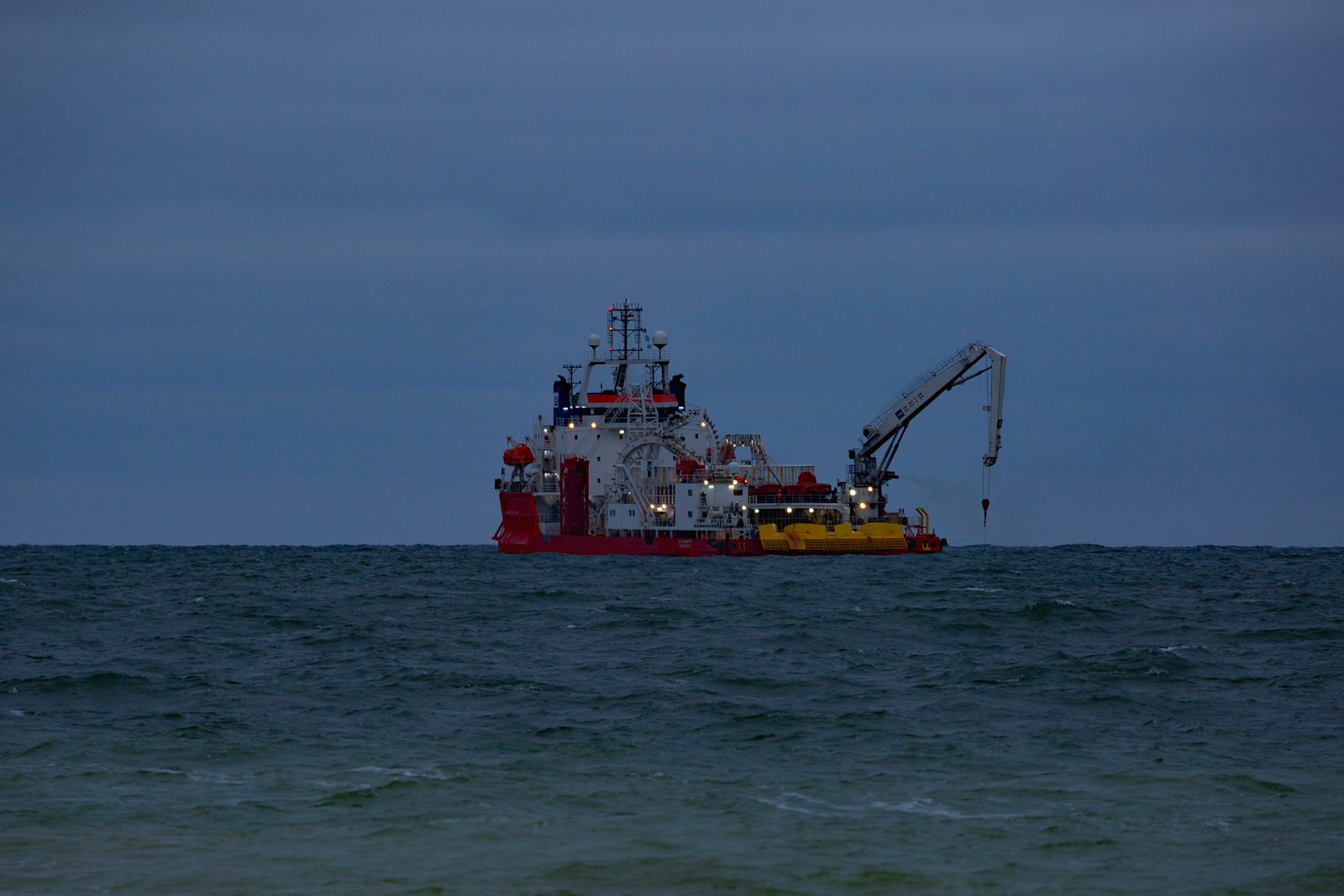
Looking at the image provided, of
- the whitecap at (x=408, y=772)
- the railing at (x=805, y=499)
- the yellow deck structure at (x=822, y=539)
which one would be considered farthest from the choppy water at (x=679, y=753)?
the railing at (x=805, y=499)

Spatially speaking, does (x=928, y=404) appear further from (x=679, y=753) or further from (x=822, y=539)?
(x=679, y=753)

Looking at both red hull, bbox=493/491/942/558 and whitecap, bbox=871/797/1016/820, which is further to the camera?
red hull, bbox=493/491/942/558

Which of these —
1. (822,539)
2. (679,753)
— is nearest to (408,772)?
(679,753)

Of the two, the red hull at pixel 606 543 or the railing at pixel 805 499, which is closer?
the red hull at pixel 606 543

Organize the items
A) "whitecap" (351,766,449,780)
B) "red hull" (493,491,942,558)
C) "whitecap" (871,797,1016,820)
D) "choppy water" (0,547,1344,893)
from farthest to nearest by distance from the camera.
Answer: "red hull" (493,491,942,558), "whitecap" (351,766,449,780), "whitecap" (871,797,1016,820), "choppy water" (0,547,1344,893)

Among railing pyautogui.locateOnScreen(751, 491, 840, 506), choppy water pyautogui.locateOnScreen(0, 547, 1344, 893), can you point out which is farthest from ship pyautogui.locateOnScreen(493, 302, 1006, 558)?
choppy water pyautogui.locateOnScreen(0, 547, 1344, 893)

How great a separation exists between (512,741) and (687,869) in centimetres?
755

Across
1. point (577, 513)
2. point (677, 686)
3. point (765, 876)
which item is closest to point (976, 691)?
point (677, 686)

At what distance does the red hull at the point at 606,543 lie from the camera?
77.3 meters

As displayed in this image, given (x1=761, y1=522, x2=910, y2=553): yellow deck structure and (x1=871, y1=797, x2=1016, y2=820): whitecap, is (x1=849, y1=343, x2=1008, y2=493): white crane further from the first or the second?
(x1=871, y1=797, x2=1016, y2=820): whitecap

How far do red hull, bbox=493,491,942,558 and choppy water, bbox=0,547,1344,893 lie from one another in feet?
109

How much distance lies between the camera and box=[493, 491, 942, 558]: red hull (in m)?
77.3

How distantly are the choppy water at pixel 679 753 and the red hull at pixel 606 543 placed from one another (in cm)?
3314

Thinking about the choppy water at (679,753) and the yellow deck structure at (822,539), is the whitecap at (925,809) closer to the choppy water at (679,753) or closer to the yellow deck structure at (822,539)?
the choppy water at (679,753)
